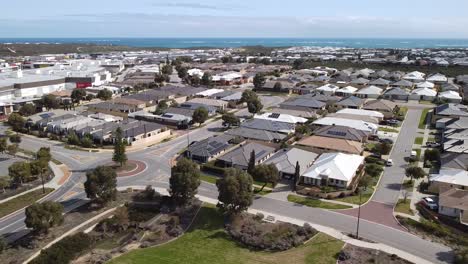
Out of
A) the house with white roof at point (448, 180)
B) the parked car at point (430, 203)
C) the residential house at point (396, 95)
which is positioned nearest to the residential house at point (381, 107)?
the residential house at point (396, 95)

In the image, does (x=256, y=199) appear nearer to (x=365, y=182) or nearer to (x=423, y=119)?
(x=365, y=182)

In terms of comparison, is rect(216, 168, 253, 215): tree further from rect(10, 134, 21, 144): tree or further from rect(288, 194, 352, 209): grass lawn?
rect(10, 134, 21, 144): tree

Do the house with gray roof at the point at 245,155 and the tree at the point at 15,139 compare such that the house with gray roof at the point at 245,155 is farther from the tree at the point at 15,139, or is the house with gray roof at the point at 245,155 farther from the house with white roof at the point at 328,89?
the house with white roof at the point at 328,89

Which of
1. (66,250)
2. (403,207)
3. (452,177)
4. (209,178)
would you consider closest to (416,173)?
(452,177)

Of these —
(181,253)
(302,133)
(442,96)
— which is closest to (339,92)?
(442,96)

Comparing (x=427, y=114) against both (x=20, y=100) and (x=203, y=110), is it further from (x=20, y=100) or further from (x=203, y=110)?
(x=20, y=100)

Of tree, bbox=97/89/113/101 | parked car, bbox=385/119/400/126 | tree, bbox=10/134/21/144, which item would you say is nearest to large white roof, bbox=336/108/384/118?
parked car, bbox=385/119/400/126
